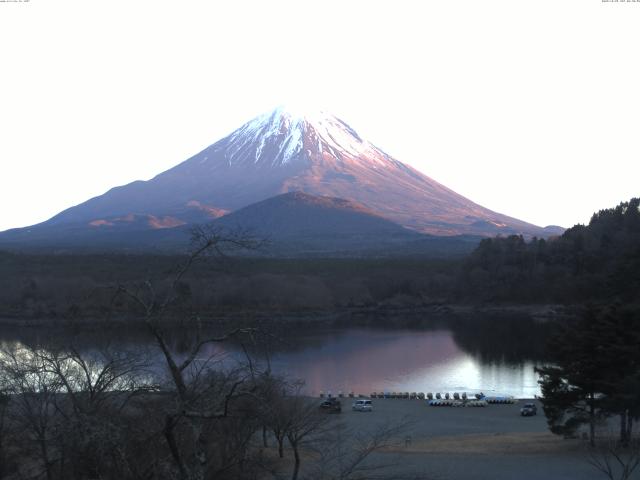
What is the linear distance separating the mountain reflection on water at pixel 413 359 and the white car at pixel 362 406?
1514 millimetres

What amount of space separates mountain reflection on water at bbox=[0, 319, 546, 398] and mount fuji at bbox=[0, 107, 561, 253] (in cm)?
4240

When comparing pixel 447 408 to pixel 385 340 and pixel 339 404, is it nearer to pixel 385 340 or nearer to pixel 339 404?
pixel 339 404

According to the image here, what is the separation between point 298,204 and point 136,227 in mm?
15347

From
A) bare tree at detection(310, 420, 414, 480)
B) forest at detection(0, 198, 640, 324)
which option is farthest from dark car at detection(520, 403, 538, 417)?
forest at detection(0, 198, 640, 324)

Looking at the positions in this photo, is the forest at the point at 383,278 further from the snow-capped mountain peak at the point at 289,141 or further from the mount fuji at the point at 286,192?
the snow-capped mountain peak at the point at 289,141

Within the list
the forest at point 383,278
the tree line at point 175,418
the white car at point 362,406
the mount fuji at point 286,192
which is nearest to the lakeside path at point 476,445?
the white car at point 362,406

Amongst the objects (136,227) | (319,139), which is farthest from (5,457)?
(319,139)

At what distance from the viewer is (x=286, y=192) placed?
84000mm

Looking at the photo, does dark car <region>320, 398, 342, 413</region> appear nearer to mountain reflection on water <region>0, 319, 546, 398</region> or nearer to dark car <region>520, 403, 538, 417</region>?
mountain reflection on water <region>0, 319, 546, 398</region>

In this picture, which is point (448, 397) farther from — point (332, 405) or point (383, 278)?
point (383, 278)

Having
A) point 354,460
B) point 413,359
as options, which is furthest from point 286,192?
point 354,460

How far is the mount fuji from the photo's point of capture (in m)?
75.4

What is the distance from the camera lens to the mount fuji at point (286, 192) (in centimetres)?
7538

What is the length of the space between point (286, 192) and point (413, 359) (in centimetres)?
6224
